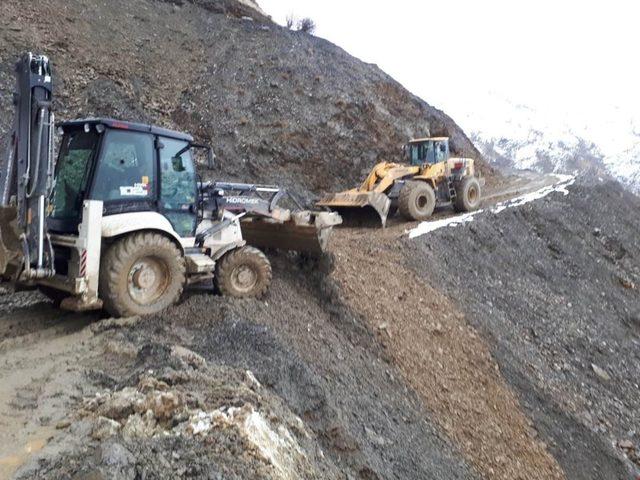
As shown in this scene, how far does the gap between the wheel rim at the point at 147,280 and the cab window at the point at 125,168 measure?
30.2 inches

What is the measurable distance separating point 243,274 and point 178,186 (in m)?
1.46

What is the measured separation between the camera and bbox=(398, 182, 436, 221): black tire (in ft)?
44.0

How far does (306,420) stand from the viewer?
488 cm

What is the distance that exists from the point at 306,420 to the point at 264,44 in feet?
54.2

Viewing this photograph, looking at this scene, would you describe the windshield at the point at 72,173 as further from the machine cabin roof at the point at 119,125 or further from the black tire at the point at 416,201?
the black tire at the point at 416,201

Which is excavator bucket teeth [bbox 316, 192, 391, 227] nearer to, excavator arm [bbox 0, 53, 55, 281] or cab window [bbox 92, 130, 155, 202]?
cab window [bbox 92, 130, 155, 202]

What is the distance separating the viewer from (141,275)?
5.98m

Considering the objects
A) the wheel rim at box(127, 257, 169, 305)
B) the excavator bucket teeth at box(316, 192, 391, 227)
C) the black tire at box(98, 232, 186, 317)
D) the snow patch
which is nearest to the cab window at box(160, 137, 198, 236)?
the black tire at box(98, 232, 186, 317)

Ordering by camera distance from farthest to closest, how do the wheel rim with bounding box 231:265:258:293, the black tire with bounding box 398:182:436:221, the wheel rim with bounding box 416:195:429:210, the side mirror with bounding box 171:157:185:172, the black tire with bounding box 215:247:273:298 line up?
the wheel rim with bounding box 416:195:429:210 → the black tire with bounding box 398:182:436:221 → the wheel rim with bounding box 231:265:258:293 → the black tire with bounding box 215:247:273:298 → the side mirror with bounding box 171:157:185:172

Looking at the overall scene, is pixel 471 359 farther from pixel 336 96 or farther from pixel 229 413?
pixel 336 96

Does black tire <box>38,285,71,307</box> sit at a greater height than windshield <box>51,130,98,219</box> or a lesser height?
lesser

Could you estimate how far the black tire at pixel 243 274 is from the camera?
23.1 ft

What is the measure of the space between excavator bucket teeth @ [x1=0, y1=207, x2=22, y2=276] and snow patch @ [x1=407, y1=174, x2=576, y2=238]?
7.73m

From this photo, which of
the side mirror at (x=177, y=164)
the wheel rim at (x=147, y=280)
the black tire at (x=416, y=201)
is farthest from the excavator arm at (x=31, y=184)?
the black tire at (x=416, y=201)
